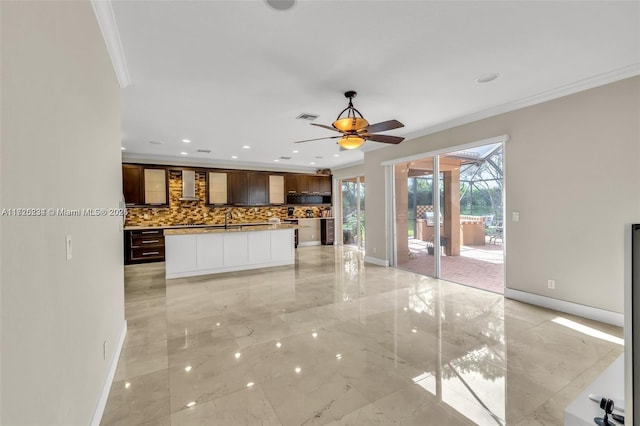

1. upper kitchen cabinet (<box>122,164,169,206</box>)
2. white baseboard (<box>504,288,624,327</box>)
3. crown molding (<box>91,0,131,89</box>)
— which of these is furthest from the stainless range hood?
white baseboard (<box>504,288,624,327</box>)

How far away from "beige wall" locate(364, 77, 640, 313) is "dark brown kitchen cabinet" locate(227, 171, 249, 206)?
6428 millimetres

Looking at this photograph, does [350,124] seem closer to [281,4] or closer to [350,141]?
[350,141]

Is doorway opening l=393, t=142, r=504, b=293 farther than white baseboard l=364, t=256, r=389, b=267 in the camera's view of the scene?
No

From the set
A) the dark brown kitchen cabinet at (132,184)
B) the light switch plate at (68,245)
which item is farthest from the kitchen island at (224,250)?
the light switch plate at (68,245)

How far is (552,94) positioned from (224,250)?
5.87 meters

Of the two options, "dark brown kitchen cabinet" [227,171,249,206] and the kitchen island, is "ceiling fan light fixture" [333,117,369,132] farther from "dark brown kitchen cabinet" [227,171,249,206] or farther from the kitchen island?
"dark brown kitchen cabinet" [227,171,249,206]

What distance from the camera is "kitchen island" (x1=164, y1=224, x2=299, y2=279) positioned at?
542cm

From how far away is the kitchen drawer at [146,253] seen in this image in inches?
272

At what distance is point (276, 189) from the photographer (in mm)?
9195

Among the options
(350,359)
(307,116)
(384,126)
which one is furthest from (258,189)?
(350,359)

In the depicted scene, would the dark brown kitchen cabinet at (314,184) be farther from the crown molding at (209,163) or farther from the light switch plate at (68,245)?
the light switch plate at (68,245)

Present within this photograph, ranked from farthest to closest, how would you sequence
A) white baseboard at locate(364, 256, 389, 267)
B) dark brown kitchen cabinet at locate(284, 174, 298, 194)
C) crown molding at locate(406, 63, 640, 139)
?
dark brown kitchen cabinet at locate(284, 174, 298, 194)
white baseboard at locate(364, 256, 389, 267)
crown molding at locate(406, 63, 640, 139)

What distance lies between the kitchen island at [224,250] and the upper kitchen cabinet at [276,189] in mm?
2839

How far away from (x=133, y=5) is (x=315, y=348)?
315 centimetres
